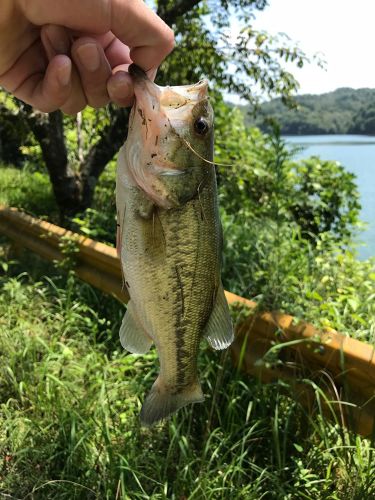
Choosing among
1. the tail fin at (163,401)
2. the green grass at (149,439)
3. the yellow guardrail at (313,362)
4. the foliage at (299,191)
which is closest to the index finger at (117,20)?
the tail fin at (163,401)

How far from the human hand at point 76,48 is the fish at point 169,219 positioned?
193 mm

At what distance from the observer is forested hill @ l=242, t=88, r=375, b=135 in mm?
6996

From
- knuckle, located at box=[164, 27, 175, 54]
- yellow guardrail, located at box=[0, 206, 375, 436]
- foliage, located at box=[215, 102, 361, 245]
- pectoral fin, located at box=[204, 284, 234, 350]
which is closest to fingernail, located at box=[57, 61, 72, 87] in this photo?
knuckle, located at box=[164, 27, 175, 54]

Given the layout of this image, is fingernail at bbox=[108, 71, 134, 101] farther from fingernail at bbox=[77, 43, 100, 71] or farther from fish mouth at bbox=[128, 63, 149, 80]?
fingernail at bbox=[77, 43, 100, 71]

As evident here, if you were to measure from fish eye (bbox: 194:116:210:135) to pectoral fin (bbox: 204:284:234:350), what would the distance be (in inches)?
24.7

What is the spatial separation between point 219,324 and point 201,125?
0.79 meters

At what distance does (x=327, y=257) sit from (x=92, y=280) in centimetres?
232

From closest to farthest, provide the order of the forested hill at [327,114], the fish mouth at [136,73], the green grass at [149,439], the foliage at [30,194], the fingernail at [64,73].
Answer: the fish mouth at [136,73] → the fingernail at [64,73] → the green grass at [149,439] → the foliage at [30,194] → the forested hill at [327,114]

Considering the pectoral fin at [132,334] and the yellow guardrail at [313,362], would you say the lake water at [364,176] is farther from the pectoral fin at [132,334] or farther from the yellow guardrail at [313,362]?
the pectoral fin at [132,334]

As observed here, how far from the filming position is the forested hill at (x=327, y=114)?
7.00 meters

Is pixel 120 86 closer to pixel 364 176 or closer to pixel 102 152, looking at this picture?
pixel 102 152

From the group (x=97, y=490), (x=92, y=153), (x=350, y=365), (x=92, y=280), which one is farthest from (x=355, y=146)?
(x=97, y=490)

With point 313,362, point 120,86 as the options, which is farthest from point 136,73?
point 313,362

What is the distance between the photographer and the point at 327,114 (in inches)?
606
